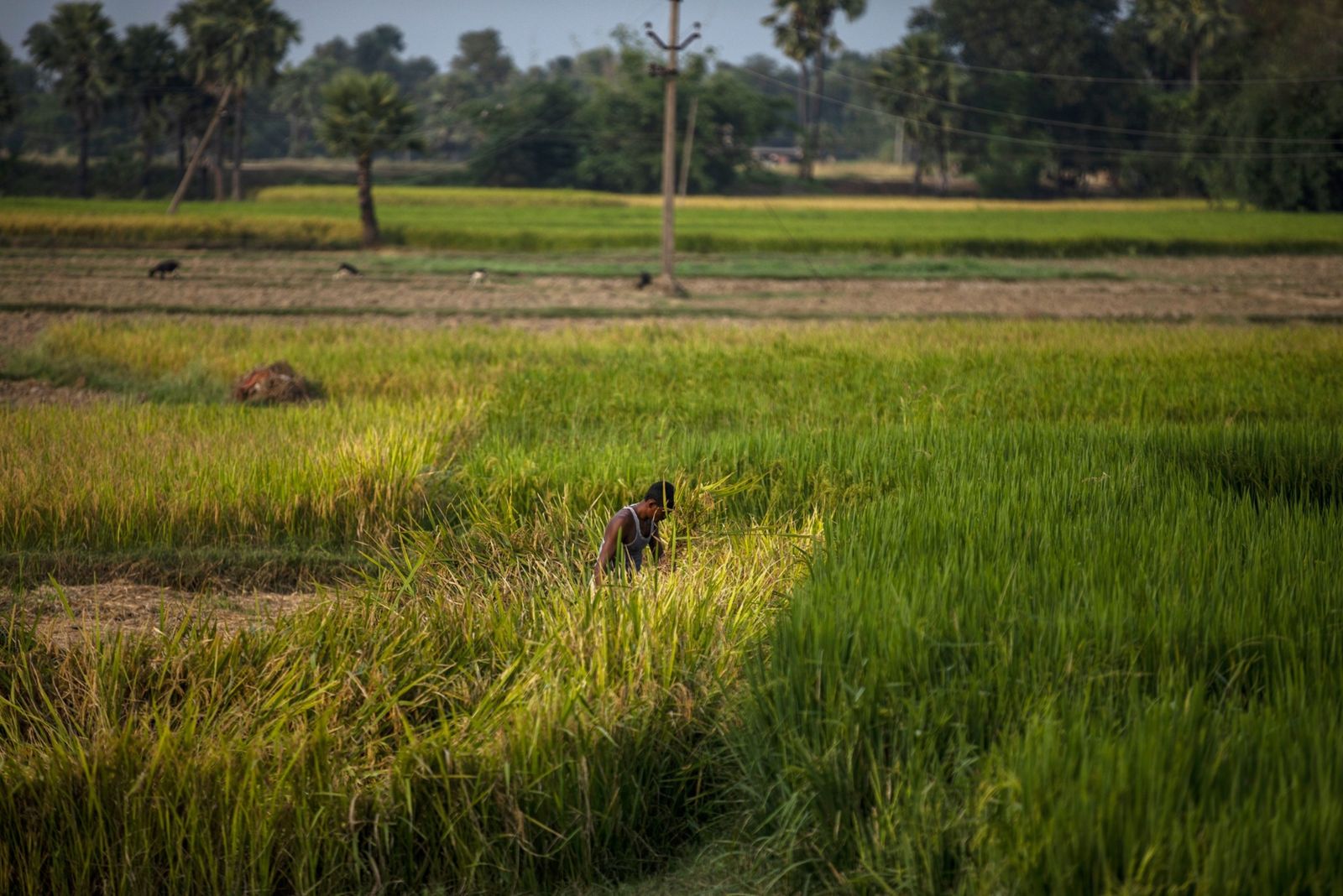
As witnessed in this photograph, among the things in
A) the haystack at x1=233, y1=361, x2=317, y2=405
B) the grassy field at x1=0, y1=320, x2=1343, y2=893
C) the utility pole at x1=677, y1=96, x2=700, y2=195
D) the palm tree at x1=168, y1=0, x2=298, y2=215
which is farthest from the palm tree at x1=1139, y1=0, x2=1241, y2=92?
the grassy field at x1=0, y1=320, x2=1343, y2=893

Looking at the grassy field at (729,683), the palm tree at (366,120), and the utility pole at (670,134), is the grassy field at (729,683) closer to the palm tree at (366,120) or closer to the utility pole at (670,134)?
the utility pole at (670,134)

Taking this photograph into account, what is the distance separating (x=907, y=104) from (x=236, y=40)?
2719 centimetres

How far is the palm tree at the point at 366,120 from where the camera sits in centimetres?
2975

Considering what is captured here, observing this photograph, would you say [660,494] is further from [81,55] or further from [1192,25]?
[1192,25]

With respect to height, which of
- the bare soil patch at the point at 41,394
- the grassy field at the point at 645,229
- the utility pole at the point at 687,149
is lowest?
the bare soil patch at the point at 41,394

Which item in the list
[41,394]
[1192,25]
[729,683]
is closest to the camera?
[729,683]

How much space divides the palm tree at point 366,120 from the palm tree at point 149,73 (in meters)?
15.0

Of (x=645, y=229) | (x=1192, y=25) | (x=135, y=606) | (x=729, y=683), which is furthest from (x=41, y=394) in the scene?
(x=1192, y=25)

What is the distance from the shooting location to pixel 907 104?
5294 cm

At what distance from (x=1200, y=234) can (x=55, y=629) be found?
104 ft

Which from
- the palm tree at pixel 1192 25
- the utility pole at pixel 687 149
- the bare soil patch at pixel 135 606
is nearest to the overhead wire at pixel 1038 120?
the palm tree at pixel 1192 25

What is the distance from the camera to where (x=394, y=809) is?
3779 mm

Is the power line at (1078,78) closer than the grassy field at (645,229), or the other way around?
the grassy field at (645,229)

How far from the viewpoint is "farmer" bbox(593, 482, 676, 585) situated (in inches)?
204
